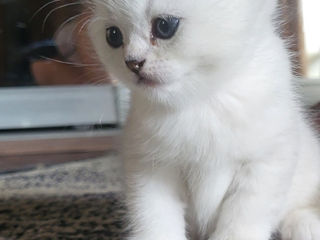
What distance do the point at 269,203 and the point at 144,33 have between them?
33cm

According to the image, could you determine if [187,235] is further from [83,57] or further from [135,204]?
[83,57]

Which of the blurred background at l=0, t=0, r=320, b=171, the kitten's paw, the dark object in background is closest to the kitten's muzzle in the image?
the kitten's paw

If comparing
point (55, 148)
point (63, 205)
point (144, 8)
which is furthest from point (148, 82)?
point (55, 148)

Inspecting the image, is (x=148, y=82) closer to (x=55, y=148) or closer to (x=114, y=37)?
(x=114, y=37)

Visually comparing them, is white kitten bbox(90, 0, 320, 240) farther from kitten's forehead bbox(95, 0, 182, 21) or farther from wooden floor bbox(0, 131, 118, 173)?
wooden floor bbox(0, 131, 118, 173)

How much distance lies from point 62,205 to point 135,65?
61cm

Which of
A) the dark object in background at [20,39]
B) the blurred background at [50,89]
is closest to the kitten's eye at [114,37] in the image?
the blurred background at [50,89]

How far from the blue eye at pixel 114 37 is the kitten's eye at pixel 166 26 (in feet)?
0.24

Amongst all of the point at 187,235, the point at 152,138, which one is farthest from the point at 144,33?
the point at 187,235

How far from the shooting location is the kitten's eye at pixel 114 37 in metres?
0.76

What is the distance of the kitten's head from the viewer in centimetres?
70

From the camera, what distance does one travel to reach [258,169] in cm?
81

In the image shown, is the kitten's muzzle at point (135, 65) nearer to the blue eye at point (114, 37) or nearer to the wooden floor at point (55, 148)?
the blue eye at point (114, 37)

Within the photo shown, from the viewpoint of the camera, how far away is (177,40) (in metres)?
0.71
